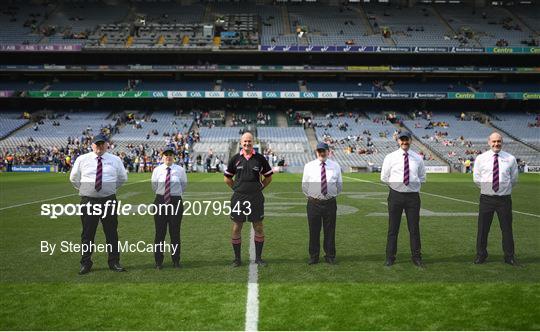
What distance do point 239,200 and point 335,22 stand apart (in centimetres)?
5696

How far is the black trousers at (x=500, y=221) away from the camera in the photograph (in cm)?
702

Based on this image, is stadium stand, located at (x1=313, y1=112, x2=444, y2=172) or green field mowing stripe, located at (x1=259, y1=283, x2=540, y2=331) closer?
green field mowing stripe, located at (x1=259, y1=283, x2=540, y2=331)

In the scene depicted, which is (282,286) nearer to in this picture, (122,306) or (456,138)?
(122,306)

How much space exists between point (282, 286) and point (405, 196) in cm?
252

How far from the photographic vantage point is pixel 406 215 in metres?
6.94

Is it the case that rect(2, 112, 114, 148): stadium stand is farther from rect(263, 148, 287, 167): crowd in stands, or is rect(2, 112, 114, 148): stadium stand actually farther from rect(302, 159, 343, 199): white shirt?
rect(302, 159, 343, 199): white shirt

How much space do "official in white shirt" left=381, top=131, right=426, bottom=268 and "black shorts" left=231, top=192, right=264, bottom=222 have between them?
205cm

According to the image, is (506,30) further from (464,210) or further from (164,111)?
(464,210)

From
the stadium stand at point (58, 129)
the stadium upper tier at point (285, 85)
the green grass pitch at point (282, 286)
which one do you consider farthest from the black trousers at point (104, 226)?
the stadium upper tier at point (285, 85)

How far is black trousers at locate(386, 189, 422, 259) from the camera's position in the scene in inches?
272

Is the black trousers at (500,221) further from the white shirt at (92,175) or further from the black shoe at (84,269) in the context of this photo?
the black shoe at (84,269)

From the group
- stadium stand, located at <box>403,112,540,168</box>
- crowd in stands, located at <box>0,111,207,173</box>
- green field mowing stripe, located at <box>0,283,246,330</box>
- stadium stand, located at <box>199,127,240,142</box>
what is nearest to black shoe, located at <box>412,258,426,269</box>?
green field mowing stripe, located at <box>0,283,246,330</box>

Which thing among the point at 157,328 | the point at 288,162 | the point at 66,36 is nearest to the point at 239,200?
the point at 157,328

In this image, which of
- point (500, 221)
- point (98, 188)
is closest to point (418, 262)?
point (500, 221)
